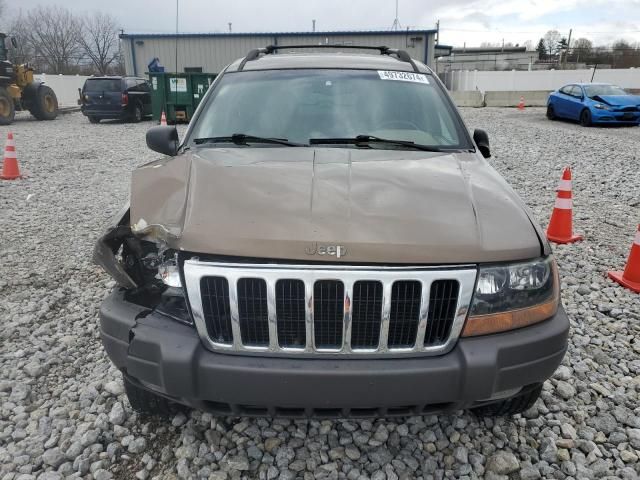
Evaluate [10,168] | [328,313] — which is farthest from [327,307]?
[10,168]

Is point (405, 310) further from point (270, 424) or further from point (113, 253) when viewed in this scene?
point (113, 253)

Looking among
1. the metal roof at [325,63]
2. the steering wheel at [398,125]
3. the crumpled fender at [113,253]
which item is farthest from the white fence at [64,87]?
the crumpled fender at [113,253]

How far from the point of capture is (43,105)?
19.0m

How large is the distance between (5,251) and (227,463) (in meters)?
4.08

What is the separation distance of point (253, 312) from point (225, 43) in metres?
34.8

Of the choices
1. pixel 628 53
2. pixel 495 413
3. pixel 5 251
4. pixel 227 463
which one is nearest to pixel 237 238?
pixel 227 463

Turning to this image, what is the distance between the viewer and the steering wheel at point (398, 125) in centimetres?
313

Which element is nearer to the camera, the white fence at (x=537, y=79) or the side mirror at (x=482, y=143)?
the side mirror at (x=482, y=143)

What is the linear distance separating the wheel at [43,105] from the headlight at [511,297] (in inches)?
825

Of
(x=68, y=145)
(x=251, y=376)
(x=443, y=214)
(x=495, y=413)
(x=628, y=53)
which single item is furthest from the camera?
(x=628, y=53)

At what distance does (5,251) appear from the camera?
5121mm

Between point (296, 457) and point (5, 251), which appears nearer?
point (296, 457)

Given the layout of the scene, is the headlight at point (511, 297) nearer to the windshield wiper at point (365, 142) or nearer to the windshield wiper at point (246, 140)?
the windshield wiper at point (365, 142)

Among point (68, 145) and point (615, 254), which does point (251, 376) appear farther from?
point (68, 145)
